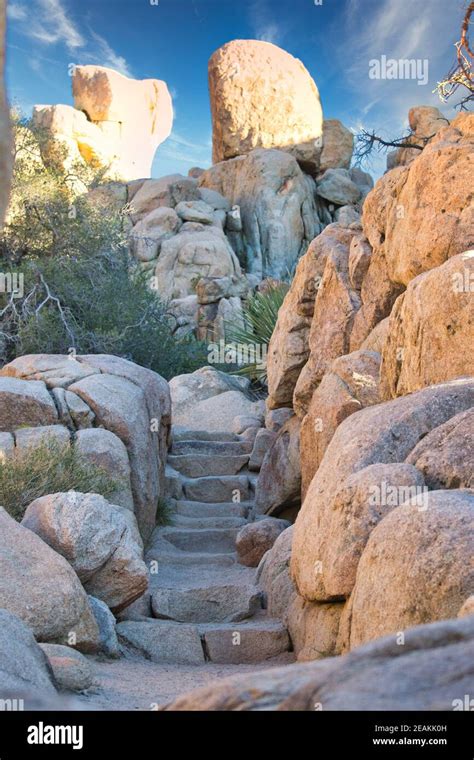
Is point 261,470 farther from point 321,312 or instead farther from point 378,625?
point 378,625

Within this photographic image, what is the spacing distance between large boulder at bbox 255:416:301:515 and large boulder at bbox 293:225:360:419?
0.46 m

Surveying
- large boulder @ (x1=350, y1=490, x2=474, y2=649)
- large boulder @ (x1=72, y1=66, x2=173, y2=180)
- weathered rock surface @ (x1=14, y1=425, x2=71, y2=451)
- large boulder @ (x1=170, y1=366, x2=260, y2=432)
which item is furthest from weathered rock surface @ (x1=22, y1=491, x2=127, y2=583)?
large boulder @ (x1=72, y1=66, x2=173, y2=180)

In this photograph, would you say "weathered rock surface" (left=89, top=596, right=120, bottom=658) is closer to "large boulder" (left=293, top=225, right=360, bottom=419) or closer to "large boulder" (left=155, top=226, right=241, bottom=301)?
"large boulder" (left=293, top=225, right=360, bottom=419)

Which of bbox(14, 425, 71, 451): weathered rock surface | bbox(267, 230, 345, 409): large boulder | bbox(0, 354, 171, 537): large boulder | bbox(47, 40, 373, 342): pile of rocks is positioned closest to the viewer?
bbox(14, 425, 71, 451): weathered rock surface

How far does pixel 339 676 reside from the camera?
2.16m

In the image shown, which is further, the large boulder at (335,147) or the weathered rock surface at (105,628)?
the large boulder at (335,147)

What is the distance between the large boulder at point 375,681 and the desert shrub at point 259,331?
1552 centimetres

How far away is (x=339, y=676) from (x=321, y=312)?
28.8 feet

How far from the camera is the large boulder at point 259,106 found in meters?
32.4

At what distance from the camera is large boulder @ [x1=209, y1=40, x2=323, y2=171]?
106ft

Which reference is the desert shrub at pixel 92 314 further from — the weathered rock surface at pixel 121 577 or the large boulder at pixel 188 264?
the large boulder at pixel 188 264

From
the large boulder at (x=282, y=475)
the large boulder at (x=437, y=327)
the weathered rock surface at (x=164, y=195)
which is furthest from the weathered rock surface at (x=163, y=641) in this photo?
the weathered rock surface at (x=164, y=195)
